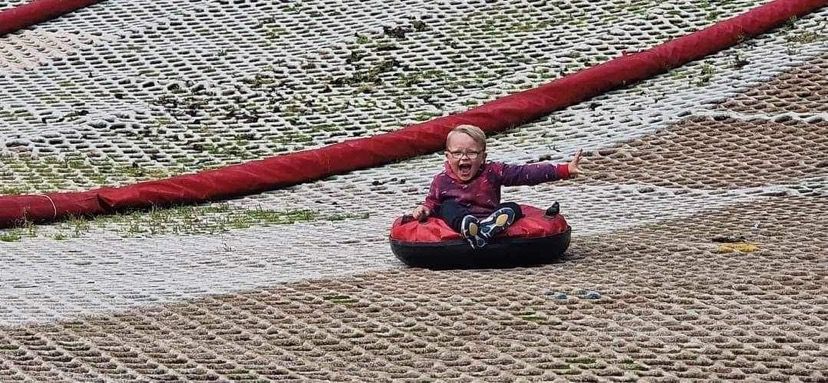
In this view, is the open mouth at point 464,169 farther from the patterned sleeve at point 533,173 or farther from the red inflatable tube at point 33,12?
the red inflatable tube at point 33,12

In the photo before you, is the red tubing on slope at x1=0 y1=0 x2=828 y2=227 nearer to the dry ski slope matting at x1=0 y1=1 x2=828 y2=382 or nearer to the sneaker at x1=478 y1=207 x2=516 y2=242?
the dry ski slope matting at x1=0 y1=1 x2=828 y2=382

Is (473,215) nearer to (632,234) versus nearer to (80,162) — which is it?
(632,234)

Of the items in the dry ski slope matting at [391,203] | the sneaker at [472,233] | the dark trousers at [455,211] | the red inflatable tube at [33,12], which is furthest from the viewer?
the red inflatable tube at [33,12]

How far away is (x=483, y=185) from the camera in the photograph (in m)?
4.71

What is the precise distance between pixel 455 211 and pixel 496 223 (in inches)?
6.7

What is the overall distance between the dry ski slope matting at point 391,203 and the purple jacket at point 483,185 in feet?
0.88

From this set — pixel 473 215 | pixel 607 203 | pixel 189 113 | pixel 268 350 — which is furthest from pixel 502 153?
pixel 268 350

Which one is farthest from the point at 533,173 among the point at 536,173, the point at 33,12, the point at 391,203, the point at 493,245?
the point at 33,12

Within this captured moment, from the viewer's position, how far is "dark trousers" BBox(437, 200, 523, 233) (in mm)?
4613

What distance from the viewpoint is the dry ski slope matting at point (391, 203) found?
11.5 ft

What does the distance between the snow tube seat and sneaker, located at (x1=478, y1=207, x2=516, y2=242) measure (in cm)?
2

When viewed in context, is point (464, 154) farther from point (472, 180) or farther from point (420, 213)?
point (420, 213)

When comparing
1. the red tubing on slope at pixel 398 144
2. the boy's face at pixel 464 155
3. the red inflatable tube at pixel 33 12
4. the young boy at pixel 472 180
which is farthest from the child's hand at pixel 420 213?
the red inflatable tube at pixel 33 12

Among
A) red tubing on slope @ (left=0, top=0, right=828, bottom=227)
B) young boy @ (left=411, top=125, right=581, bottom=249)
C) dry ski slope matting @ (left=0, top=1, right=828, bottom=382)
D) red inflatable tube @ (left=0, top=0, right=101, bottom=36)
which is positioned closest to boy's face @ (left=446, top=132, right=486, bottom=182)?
young boy @ (left=411, top=125, right=581, bottom=249)
